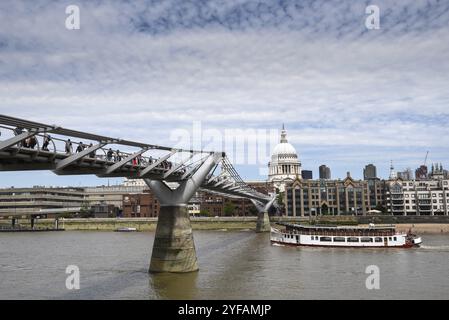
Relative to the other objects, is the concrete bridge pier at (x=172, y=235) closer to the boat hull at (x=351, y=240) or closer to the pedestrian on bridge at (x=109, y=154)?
the pedestrian on bridge at (x=109, y=154)

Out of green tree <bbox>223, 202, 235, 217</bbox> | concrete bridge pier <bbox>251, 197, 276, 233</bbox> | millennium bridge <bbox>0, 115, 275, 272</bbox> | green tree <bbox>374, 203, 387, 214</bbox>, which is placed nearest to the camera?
millennium bridge <bbox>0, 115, 275, 272</bbox>

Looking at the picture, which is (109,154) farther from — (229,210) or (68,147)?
(229,210)

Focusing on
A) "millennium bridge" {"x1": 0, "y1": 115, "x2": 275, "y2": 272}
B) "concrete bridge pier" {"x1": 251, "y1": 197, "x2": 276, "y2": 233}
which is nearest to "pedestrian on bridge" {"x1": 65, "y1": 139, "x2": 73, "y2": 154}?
"millennium bridge" {"x1": 0, "y1": 115, "x2": 275, "y2": 272}

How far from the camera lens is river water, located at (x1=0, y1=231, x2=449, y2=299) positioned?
92.4 feet

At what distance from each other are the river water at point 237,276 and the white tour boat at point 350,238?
7.05 m

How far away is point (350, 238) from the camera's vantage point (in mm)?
60812

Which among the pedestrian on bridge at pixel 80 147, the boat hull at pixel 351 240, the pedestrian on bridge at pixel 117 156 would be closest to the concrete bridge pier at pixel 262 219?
the boat hull at pixel 351 240

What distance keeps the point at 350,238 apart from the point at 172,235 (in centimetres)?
3292

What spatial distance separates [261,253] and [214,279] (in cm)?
2059

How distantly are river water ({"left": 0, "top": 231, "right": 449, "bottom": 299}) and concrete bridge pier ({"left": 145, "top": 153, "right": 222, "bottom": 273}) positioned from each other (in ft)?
3.15

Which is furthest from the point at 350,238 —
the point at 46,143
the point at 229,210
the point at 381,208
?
the point at 229,210

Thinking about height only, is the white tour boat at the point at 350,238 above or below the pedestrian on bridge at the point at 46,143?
below

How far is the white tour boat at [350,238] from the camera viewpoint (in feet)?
195

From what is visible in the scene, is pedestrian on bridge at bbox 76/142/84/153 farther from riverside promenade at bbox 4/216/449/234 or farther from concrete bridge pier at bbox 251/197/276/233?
riverside promenade at bbox 4/216/449/234
